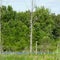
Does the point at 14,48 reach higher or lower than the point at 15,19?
lower

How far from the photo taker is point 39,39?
61.9 ft

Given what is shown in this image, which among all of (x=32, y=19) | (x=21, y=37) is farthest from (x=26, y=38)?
(x=32, y=19)

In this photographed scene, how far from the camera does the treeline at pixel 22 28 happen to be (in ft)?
58.9

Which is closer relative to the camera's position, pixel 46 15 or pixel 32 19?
pixel 32 19

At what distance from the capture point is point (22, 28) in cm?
1998

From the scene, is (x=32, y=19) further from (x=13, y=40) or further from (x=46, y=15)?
(x=46, y=15)

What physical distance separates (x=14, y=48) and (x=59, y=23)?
5175 mm

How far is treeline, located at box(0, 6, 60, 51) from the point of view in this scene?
707 inches

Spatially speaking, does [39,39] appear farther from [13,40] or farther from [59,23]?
[59,23]

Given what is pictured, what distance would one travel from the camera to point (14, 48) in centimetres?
1744

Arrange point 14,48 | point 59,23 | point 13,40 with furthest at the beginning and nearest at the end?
point 59,23 → point 13,40 → point 14,48

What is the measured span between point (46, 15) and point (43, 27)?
100 centimetres

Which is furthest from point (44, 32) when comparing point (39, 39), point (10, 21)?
point (10, 21)

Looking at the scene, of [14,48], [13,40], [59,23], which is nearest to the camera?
[14,48]
